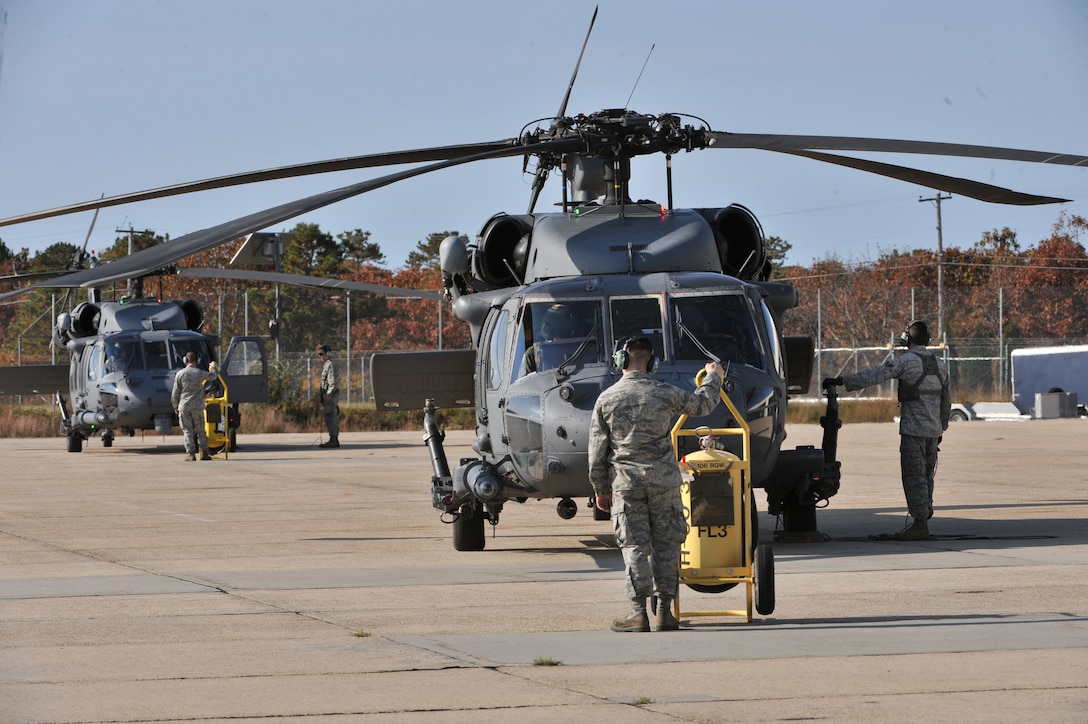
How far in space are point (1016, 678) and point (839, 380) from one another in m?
6.15

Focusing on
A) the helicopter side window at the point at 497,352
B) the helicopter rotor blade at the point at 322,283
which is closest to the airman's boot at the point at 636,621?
the helicopter side window at the point at 497,352

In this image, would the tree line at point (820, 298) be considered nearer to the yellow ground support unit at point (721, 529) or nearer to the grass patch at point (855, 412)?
the grass patch at point (855, 412)

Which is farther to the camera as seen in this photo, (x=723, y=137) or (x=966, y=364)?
(x=966, y=364)

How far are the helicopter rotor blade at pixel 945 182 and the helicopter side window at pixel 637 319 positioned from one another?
5.39 feet

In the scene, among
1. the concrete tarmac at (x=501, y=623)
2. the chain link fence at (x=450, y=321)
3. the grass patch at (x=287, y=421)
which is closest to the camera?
the concrete tarmac at (x=501, y=623)

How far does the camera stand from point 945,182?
11.5 metres

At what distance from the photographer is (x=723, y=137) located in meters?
11.9

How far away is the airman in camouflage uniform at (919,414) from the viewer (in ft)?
42.4

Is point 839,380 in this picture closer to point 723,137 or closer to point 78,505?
point 723,137

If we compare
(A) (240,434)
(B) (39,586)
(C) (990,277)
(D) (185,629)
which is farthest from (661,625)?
(C) (990,277)

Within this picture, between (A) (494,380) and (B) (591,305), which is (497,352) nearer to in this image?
(A) (494,380)

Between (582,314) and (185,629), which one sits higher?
(582,314)

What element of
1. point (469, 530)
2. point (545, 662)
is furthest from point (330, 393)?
point (545, 662)

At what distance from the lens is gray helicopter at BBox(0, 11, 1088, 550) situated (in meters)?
11.0
